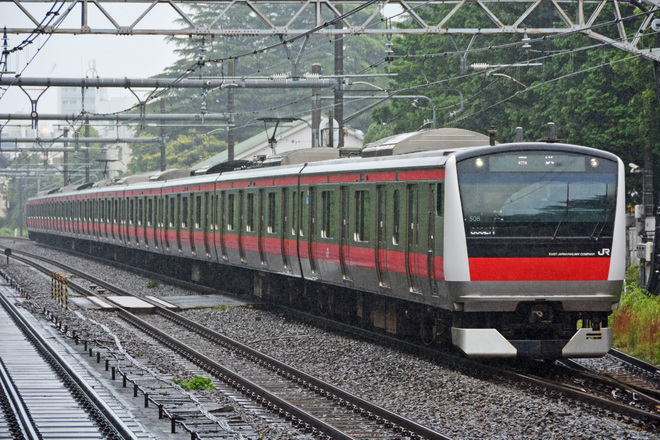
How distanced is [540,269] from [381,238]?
329 cm

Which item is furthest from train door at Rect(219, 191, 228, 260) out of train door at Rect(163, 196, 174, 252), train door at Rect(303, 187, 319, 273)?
train door at Rect(303, 187, 319, 273)

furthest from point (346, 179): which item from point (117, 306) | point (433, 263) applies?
point (117, 306)

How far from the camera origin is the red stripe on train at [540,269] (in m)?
13.1

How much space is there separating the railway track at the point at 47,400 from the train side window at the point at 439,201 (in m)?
4.57

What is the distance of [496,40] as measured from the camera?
38750 millimetres

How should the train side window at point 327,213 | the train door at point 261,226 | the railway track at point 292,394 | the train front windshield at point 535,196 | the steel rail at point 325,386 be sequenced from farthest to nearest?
the train door at point 261,226 < the train side window at point 327,213 < the train front windshield at point 535,196 < the railway track at point 292,394 < the steel rail at point 325,386

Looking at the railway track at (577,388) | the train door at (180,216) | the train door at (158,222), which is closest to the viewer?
the railway track at (577,388)

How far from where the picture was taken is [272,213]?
71.1 ft

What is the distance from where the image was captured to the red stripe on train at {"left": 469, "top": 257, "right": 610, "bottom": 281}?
42.9 ft

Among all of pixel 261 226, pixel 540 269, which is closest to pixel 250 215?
pixel 261 226

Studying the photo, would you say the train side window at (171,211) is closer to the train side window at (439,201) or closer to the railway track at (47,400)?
the railway track at (47,400)

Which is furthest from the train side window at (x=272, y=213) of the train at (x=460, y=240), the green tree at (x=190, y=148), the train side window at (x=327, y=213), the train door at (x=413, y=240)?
the green tree at (x=190, y=148)

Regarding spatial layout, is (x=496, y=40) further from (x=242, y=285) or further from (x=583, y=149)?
(x=583, y=149)

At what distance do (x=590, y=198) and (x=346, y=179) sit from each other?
16.3ft
